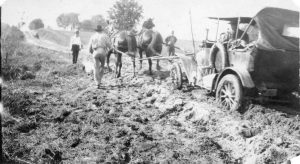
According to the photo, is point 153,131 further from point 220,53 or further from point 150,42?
point 150,42

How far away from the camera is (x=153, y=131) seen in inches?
199

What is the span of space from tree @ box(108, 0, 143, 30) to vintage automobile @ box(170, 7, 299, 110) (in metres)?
2.40

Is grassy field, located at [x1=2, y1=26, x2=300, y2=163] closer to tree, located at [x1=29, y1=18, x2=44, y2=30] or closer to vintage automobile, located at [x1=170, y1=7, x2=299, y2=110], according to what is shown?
vintage automobile, located at [x1=170, y1=7, x2=299, y2=110]

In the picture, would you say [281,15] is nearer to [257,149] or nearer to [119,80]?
[257,149]

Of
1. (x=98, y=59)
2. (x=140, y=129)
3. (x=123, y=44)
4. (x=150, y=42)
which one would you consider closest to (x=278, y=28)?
(x=140, y=129)

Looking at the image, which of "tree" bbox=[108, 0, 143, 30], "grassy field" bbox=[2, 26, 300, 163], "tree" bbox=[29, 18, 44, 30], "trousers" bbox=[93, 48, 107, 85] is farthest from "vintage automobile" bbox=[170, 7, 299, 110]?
"tree" bbox=[29, 18, 44, 30]

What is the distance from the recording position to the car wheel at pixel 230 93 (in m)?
5.25

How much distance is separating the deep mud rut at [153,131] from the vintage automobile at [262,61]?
41 centimetres

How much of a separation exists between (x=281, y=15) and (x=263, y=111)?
210cm

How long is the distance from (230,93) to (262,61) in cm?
89

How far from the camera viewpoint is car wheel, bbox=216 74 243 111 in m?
5.25

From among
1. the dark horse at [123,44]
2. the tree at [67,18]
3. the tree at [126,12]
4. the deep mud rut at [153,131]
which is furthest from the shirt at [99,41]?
the deep mud rut at [153,131]

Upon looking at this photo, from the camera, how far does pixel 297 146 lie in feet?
12.5

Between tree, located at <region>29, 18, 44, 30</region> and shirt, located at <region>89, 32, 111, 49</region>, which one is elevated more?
tree, located at <region>29, 18, 44, 30</region>
